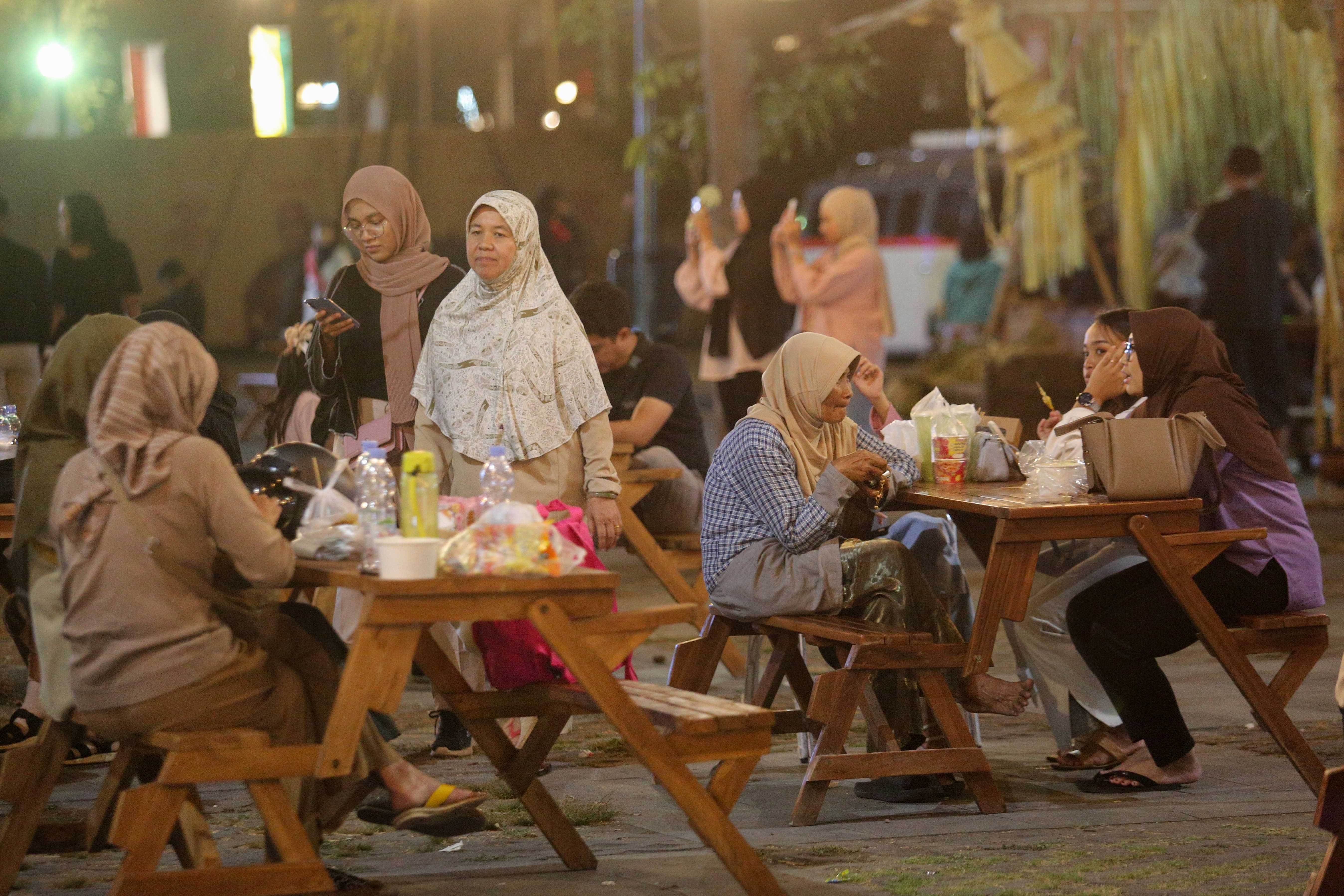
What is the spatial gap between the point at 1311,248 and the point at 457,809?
1180cm

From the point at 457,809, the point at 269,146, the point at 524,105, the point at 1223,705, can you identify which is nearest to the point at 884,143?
the point at 524,105

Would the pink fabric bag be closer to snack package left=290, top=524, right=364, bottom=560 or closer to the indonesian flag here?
snack package left=290, top=524, right=364, bottom=560

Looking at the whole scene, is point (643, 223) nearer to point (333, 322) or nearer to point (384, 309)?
point (384, 309)

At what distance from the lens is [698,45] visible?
13.3 meters

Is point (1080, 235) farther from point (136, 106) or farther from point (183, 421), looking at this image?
point (136, 106)

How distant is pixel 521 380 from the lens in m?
5.46

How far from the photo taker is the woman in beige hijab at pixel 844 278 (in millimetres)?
8891

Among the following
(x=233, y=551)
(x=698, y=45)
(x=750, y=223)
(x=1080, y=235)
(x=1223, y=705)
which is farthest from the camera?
(x=698, y=45)

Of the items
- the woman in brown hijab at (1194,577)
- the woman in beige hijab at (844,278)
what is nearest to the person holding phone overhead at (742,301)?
the woman in beige hijab at (844,278)

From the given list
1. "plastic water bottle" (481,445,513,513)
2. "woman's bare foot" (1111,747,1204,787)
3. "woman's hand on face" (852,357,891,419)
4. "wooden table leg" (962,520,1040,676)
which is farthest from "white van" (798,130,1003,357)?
"plastic water bottle" (481,445,513,513)

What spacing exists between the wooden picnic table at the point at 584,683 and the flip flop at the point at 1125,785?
5.14 ft

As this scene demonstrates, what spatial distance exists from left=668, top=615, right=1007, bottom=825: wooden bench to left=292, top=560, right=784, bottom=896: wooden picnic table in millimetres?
680

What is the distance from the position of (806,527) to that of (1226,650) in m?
1.27

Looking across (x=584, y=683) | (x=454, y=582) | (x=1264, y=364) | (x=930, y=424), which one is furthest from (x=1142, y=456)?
(x=1264, y=364)
